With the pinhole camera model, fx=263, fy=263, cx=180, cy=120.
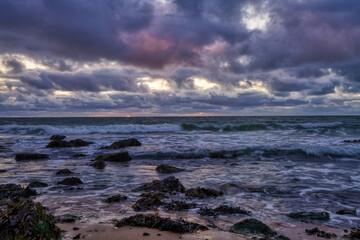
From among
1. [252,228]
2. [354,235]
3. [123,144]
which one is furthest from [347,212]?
[123,144]

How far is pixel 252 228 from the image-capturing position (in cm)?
403

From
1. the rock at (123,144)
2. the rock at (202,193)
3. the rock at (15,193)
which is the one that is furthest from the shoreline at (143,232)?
the rock at (123,144)

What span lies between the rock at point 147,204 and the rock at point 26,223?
7.68 feet

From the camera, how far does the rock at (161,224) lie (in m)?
3.91

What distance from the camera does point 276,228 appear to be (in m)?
4.20

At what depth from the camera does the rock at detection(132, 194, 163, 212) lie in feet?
16.5

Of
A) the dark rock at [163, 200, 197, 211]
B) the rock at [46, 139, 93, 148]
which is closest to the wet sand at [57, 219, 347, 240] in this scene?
the dark rock at [163, 200, 197, 211]

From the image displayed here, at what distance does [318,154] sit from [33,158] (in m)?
13.6

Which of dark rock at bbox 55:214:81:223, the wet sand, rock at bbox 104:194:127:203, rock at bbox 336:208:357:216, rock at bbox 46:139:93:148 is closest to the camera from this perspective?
the wet sand

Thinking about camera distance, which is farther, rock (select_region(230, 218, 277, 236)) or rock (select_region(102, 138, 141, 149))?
rock (select_region(102, 138, 141, 149))

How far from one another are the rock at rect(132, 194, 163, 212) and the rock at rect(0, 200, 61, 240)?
2341 mm

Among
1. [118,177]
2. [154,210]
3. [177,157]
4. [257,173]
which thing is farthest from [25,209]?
[177,157]

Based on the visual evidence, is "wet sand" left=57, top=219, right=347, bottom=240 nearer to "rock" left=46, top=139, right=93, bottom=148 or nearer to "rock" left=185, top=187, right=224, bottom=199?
"rock" left=185, top=187, right=224, bottom=199

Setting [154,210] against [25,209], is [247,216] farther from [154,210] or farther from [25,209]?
[25,209]
